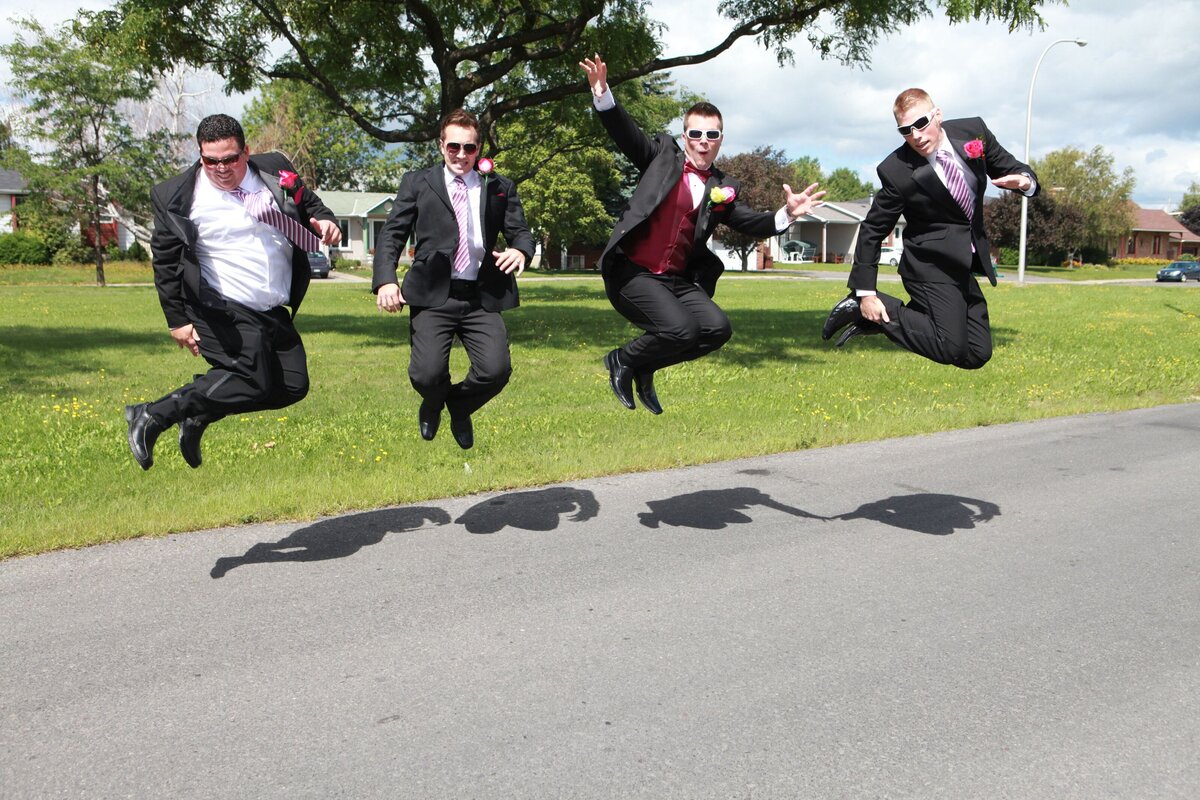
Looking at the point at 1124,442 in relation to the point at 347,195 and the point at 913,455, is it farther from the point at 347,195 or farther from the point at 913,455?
the point at 347,195

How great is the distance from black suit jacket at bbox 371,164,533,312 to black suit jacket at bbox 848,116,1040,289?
220 cm

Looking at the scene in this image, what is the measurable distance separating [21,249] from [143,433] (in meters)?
51.6

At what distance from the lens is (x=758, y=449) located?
9.62 meters

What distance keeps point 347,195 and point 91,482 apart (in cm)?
7110

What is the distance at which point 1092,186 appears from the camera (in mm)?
70500

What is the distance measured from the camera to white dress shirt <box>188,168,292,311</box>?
5.73 m

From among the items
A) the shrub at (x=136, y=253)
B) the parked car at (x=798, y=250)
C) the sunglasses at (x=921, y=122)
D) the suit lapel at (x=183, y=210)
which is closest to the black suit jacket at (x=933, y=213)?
the sunglasses at (x=921, y=122)

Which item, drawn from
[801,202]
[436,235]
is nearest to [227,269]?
[436,235]

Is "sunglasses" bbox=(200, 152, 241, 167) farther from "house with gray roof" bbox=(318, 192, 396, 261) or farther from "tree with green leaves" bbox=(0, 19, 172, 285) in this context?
"house with gray roof" bbox=(318, 192, 396, 261)

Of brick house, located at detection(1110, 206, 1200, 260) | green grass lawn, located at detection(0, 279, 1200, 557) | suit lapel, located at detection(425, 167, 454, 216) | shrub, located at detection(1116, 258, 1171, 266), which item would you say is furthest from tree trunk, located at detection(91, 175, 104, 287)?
brick house, located at detection(1110, 206, 1200, 260)

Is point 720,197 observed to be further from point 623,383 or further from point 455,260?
point 455,260

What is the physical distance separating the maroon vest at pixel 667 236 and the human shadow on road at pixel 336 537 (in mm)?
2231

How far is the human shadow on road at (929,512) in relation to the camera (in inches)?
274

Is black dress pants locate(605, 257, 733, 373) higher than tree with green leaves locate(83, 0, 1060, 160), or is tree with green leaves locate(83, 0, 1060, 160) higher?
tree with green leaves locate(83, 0, 1060, 160)
